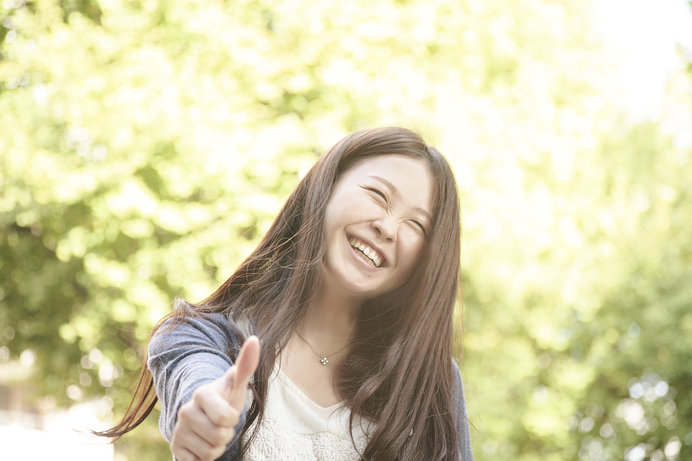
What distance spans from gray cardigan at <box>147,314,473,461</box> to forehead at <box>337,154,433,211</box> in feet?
1.41

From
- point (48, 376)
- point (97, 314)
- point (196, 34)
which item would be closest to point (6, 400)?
point (48, 376)

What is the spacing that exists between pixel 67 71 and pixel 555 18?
13.7ft

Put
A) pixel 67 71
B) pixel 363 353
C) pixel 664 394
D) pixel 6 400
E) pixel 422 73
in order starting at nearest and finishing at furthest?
pixel 363 353, pixel 67 71, pixel 422 73, pixel 664 394, pixel 6 400

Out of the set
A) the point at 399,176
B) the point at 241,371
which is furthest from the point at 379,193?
the point at 241,371

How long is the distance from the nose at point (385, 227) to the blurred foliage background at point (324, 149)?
3.12 m

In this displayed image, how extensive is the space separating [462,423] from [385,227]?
517 millimetres

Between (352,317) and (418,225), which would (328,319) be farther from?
(418,225)

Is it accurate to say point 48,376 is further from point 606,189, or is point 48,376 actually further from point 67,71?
point 606,189

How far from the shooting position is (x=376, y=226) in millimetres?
1732

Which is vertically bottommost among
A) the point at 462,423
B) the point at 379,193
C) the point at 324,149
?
the point at 324,149

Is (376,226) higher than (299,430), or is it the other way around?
(376,226)

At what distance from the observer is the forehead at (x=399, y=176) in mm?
1791

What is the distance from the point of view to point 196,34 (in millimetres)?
5574

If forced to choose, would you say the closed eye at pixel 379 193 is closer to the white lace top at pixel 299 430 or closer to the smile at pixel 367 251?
the smile at pixel 367 251
